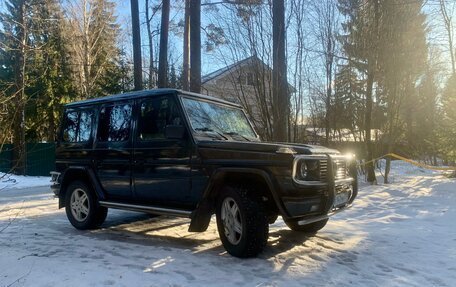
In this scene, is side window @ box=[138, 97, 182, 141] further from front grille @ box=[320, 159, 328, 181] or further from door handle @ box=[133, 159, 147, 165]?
front grille @ box=[320, 159, 328, 181]

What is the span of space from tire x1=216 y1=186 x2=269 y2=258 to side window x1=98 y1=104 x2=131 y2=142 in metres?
2.04

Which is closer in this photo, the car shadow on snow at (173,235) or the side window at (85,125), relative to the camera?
the car shadow on snow at (173,235)

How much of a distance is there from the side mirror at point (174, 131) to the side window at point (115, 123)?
116 cm

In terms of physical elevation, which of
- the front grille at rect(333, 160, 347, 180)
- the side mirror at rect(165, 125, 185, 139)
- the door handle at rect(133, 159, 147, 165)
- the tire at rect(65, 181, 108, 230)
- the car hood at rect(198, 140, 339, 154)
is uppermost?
the side mirror at rect(165, 125, 185, 139)

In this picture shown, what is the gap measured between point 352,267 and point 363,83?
14.1 meters

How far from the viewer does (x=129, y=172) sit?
19.9 ft

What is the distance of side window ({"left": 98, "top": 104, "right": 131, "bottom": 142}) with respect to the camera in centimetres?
624

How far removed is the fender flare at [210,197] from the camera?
4.67 metres

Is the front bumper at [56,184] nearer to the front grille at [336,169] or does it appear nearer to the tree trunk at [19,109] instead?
the tree trunk at [19,109]

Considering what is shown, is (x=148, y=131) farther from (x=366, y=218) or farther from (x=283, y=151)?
(x=366, y=218)

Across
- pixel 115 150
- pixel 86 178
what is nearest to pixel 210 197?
pixel 115 150

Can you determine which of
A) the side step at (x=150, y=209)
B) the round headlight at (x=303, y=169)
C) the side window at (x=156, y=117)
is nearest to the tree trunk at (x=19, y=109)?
the side step at (x=150, y=209)

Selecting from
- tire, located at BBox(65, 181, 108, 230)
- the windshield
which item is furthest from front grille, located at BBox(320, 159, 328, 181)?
tire, located at BBox(65, 181, 108, 230)

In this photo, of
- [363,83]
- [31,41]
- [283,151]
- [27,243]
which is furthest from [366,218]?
[31,41]
